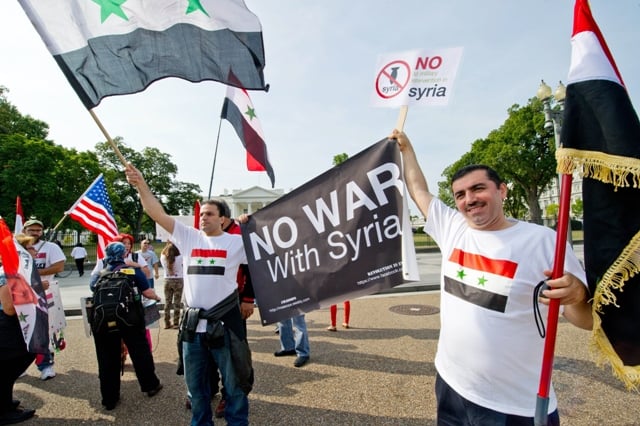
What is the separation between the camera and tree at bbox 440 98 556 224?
33.3 meters

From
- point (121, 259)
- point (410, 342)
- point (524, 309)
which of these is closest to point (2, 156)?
point (121, 259)

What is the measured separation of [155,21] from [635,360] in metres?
3.84

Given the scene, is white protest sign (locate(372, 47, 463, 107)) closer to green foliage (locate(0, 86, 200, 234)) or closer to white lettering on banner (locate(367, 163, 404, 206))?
white lettering on banner (locate(367, 163, 404, 206))

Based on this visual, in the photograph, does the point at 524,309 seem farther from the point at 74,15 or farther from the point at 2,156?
the point at 2,156

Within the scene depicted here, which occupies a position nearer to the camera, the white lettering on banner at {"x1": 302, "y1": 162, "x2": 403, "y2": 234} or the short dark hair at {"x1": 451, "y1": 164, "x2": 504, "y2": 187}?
the short dark hair at {"x1": 451, "y1": 164, "x2": 504, "y2": 187}

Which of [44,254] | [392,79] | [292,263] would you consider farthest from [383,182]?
[44,254]

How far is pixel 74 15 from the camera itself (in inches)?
107

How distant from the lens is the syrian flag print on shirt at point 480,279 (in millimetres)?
1717

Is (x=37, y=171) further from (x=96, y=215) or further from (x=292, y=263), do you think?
(x=292, y=263)

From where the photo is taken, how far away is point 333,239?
272 cm

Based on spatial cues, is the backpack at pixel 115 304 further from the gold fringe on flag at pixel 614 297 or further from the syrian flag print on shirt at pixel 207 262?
the gold fringe on flag at pixel 614 297

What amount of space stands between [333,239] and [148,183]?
63245 millimetres

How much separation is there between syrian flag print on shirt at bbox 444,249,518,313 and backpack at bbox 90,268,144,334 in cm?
344

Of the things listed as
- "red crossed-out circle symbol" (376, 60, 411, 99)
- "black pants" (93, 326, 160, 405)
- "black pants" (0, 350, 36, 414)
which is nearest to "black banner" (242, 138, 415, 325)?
"red crossed-out circle symbol" (376, 60, 411, 99)
